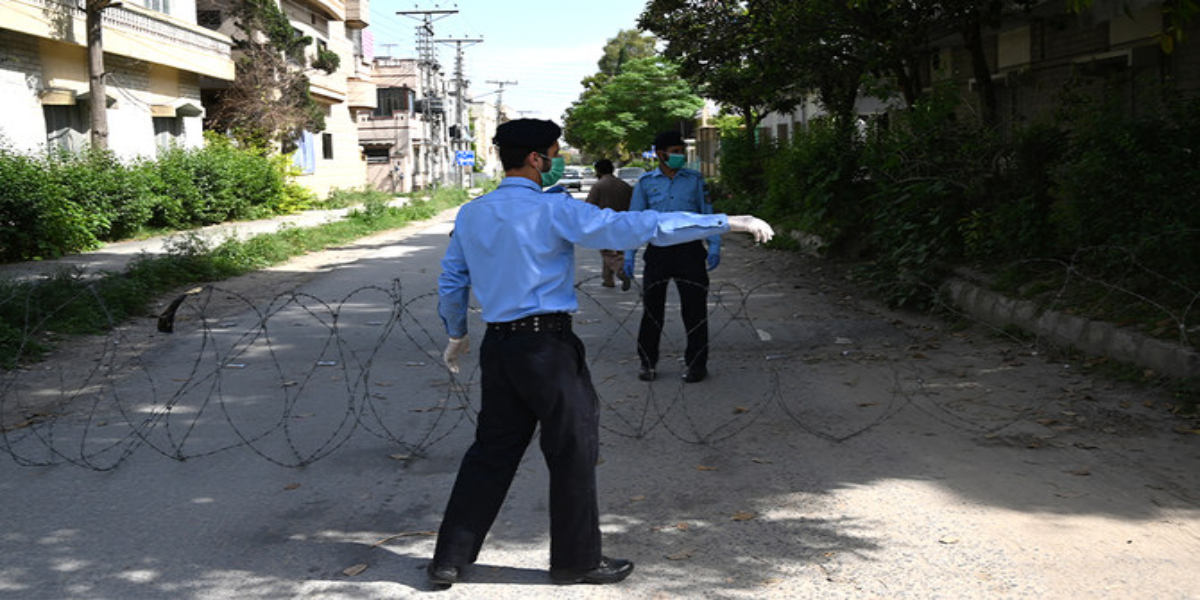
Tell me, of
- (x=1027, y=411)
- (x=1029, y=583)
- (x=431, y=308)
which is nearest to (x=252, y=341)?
(x=431, y=308)

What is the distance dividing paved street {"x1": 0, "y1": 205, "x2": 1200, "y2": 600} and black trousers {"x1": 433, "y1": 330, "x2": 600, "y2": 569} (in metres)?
0.19

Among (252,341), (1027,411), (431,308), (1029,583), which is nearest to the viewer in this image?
(1029,583)

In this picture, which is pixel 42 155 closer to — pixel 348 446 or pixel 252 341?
pixel 252 341

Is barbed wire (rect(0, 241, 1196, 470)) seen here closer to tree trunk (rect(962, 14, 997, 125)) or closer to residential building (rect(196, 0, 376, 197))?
tree trunk (rect(962, 14, 997, 125))

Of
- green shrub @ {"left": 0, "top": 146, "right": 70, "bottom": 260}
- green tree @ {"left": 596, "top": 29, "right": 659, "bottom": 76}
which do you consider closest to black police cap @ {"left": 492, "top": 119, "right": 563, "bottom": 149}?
green shrub @ {"left": 0, "top": 146, "right": 70, "bottom": 260}

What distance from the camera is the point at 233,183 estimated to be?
87.2ft

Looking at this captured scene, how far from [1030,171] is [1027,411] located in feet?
15.5

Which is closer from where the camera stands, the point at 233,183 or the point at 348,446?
the point at 348,446

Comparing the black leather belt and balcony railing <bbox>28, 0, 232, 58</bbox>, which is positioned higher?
balcony railing <bbox>28, 0, 232, 58</bbox>

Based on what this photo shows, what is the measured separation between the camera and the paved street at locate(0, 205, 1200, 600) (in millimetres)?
4172

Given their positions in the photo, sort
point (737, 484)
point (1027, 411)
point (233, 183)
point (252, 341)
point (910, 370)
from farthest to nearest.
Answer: point (233, 183) → point (252, 341) → point (910, 370) → point (1027, 411) → point (737, 484)

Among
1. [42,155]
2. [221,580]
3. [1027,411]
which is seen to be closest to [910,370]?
[1027,411]

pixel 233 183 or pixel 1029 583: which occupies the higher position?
pixel 233 183

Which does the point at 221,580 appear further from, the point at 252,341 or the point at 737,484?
the point at 252,341
